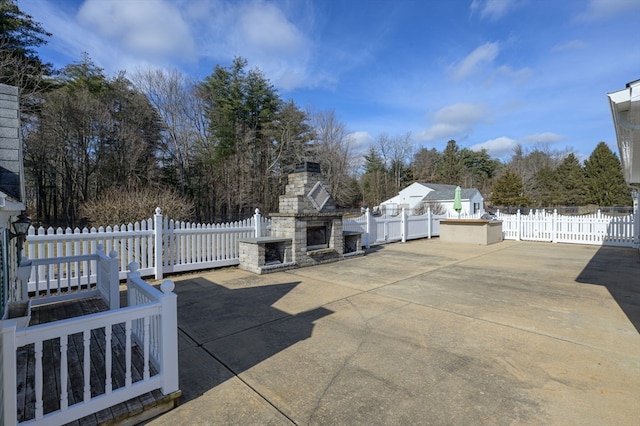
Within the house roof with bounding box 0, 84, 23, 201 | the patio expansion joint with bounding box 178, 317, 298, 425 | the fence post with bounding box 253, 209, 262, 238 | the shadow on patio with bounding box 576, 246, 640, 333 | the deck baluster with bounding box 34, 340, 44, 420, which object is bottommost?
the patio expansion joint with bounding box 178, 317, 298, 425

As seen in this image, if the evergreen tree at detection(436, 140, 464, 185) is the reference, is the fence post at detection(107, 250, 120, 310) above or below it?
below

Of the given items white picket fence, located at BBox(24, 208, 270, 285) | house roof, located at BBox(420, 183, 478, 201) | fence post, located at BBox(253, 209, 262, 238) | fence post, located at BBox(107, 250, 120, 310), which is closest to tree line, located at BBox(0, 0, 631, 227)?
white picket fence, located at BBox(24, 208, 270, 285)

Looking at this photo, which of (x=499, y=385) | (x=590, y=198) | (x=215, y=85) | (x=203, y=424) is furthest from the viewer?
(x=590, y=198)

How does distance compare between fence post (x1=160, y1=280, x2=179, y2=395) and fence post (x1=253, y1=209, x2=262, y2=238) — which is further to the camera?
fence post (x1=253, y1=209, x2=262, y2=238)

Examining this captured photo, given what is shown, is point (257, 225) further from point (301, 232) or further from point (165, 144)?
point (165, 144)

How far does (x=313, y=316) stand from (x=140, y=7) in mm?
9234

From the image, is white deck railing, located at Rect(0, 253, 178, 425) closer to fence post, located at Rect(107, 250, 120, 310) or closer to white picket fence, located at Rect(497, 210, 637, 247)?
fence post, located at Rect(107, 250, 120, 310)

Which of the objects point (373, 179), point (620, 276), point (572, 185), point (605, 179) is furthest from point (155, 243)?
point (572, 185)

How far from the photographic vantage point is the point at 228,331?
12.4ft

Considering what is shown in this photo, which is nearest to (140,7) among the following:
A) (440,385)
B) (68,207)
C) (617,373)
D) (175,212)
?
(175,212)

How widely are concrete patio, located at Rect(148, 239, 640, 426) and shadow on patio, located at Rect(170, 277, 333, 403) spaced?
0.06 feet

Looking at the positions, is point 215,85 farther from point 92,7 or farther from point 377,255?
point 377,255

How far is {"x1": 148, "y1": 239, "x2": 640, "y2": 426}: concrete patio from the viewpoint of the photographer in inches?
90.0

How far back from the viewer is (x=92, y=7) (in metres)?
9.34
